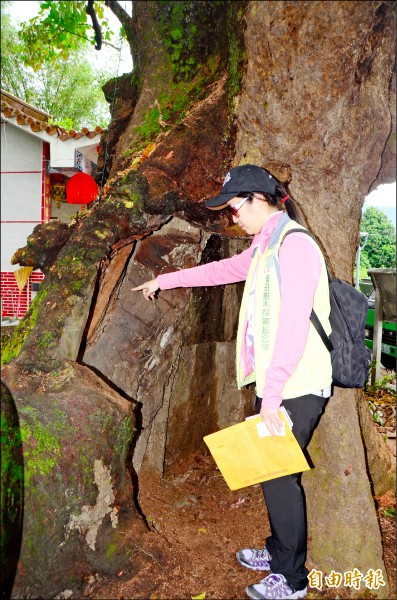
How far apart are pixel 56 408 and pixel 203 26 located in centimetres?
271

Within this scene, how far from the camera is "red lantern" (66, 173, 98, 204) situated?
4.26 meters

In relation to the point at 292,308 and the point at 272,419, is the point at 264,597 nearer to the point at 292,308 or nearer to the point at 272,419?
the point at 272,419

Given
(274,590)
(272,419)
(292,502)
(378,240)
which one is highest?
(378,240)

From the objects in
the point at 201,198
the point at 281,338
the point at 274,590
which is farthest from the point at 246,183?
the point at 274,590

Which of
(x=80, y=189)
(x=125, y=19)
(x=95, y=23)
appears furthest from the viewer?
(x=80, y=189)

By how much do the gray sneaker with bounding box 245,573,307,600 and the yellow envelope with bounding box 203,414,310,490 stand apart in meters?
0.57

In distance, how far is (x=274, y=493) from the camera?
86.6 inches

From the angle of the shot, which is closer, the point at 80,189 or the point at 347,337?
the point at 347,337

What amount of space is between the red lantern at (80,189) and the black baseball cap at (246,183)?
2301mm

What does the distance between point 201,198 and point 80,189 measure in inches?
89.2

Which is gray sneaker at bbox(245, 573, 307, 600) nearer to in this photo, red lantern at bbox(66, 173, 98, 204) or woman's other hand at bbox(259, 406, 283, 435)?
woman's other hand at bbox(259, 406, 283, 435)

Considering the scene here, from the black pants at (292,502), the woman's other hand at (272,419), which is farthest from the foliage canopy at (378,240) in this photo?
the woman's other hand at (272,419)

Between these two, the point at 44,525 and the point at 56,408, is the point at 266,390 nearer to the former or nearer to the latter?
the point at 56,408

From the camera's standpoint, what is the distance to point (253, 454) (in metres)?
2.12
